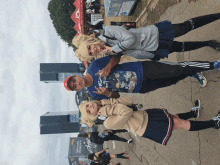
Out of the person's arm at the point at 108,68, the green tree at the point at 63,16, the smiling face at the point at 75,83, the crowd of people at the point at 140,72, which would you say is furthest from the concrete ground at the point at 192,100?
the green tree at the point at 63,16

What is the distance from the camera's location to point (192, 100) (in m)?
3.07

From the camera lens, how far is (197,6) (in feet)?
10.5

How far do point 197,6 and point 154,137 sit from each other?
3047mm

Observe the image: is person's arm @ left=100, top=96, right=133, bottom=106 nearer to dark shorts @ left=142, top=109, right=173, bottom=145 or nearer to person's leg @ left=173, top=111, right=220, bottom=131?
dark shorts @ left=142, top=109, right=173, bottom=145

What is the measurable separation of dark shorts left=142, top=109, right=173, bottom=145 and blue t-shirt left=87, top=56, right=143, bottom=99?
55 centimetres

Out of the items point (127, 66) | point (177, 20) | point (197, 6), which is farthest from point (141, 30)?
point (177, 20)

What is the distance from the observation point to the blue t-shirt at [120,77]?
2.29 m

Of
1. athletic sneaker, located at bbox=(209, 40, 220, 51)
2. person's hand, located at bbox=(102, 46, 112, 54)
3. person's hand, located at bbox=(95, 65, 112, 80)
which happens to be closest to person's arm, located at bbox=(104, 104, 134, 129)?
person's hand, located at bbox=(95, 65, 112, 80)

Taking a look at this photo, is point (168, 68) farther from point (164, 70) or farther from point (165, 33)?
point (165, 33)

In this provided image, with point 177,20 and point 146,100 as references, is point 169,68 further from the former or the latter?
point 146,100

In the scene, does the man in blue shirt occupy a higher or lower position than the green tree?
lower

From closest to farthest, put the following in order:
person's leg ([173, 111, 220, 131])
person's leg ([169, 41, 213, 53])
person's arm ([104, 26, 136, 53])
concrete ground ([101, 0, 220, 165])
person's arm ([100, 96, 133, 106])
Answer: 1. person's arm ([104, 26, 136, 53])
2. person's leg ([173, 111, 220, 131])
3. concrete ground ([101, 0, 220, 165])
4. person's leg ([169, 41, 213, 53])
5. person's arm ([100, 96, 133, 106])

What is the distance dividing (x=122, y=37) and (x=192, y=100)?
2.16 m

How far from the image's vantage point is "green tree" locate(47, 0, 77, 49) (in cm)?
1883
